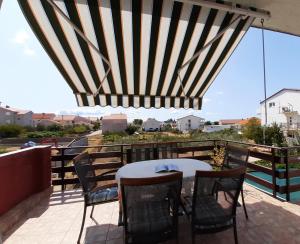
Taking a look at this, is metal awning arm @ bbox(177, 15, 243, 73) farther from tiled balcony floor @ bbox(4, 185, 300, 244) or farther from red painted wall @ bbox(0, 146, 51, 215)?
red painted wall @ bbox(0, 146, 51, 215)

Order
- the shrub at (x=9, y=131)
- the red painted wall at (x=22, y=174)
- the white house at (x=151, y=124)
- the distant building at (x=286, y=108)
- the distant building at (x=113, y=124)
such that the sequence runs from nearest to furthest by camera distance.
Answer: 1. the red painted wall at (x=22, y=174)
2. the distant building at (x=286, y=108)
3. the shrub at (x=9, y=131)
4. the distant building at (x=113, y=124)
5. the white house at (x=151, y=124)

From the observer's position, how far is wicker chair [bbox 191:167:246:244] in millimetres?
2180

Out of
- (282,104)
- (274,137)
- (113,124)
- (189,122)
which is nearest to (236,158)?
(274,137)

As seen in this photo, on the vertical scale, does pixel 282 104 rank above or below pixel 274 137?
above

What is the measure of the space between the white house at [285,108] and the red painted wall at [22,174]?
34129 mm

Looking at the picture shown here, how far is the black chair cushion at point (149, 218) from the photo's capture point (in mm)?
2074

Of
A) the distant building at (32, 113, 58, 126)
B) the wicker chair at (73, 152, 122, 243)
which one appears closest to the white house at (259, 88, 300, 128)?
the wicker chair at (73, 152, 122, 243)

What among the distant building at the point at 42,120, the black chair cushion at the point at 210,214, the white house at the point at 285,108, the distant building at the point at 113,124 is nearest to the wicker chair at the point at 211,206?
the black chair cushion at the point at 210,214

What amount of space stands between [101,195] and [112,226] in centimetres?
58

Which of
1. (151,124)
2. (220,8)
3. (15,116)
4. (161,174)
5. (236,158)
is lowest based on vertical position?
(161,174)

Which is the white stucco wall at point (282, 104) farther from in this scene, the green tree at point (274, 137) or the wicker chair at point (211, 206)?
the wicker chair at point (211, 206)

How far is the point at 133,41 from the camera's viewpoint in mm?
3391

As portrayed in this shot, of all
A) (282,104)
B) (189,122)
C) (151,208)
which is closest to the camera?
(151,208)

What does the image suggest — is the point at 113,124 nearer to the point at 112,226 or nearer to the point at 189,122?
the point at 189,122
